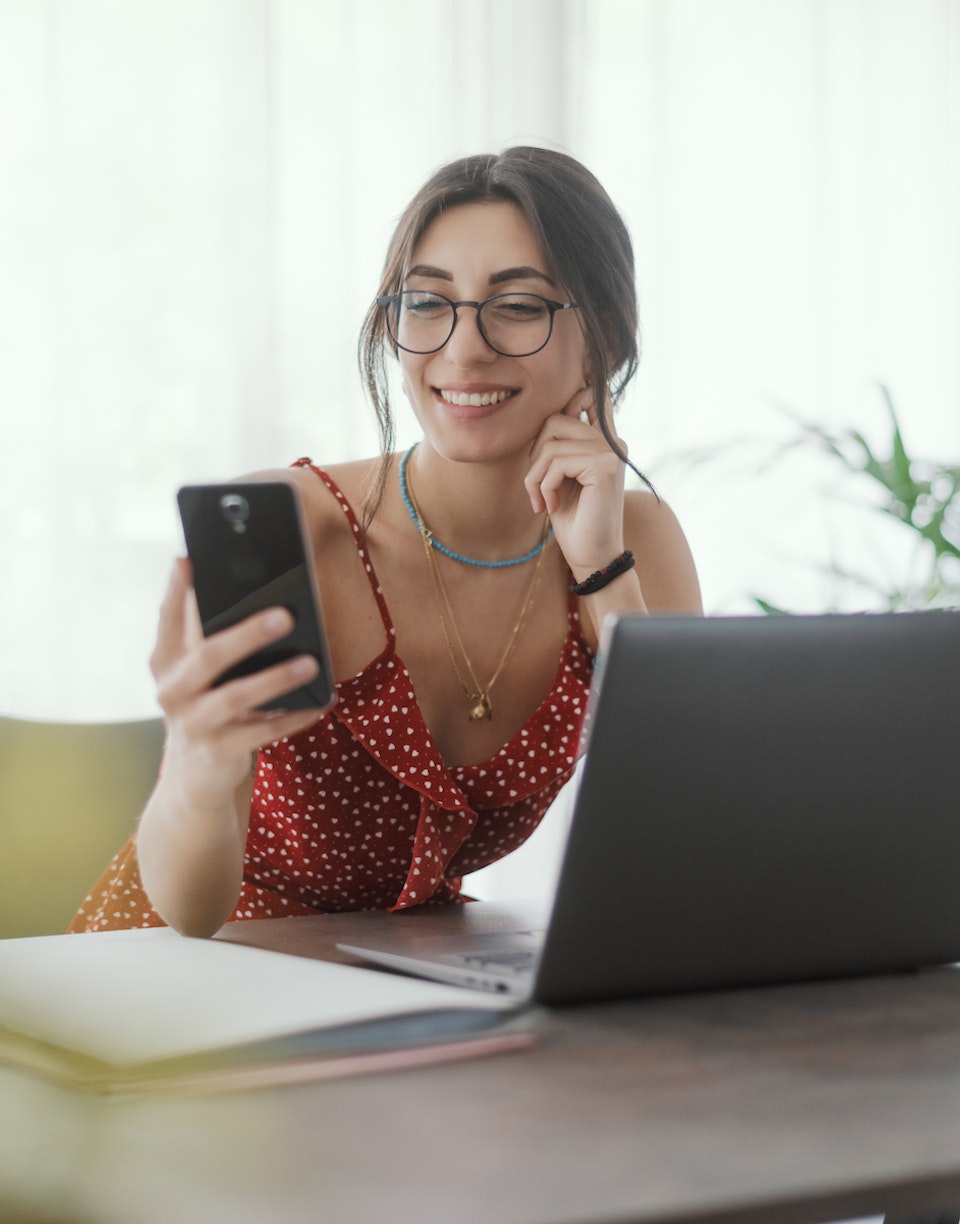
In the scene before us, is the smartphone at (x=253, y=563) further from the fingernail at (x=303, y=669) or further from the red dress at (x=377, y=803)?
the red dress at (x=377, y=803)

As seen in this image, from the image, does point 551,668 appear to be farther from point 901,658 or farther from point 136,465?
point 136,465

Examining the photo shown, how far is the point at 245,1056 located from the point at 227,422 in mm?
1883

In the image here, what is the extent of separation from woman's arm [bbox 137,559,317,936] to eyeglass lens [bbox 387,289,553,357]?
0.62m

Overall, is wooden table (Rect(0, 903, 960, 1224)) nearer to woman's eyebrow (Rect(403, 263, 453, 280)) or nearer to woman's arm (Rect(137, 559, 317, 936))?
woman's arm (Rect(137, 559, 317, 936))

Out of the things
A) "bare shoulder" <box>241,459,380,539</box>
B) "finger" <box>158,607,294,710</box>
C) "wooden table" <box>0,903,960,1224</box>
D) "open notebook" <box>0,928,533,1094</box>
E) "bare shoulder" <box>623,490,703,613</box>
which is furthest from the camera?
"bare shoulder" <box>623,490,703,613</box>

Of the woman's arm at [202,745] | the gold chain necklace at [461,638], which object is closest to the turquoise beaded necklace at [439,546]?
the gold chain necklace at [461,638]

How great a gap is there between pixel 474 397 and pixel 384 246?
1.19m

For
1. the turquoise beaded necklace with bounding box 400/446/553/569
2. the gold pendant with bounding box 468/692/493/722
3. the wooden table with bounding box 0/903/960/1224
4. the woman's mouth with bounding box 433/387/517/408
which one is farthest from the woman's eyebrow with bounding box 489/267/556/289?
the wooden table with bounding box 0/903/960/1224

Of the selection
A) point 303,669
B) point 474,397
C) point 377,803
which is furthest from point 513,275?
point 303,669

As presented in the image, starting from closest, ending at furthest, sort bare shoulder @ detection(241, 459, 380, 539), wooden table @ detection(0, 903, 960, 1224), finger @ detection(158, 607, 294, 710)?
wooden table @ detection(0, 903, 960, 1224) < finger @ detection(158, 607, 294, 710) < bare shoulder @ detection(241, 459, 380, 539)

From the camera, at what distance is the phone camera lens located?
0.85 metres

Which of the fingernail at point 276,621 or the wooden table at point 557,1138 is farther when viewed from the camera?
the fingernail at point 276,621

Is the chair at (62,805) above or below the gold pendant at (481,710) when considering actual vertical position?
below

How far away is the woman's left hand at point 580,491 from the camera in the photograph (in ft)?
4.66
